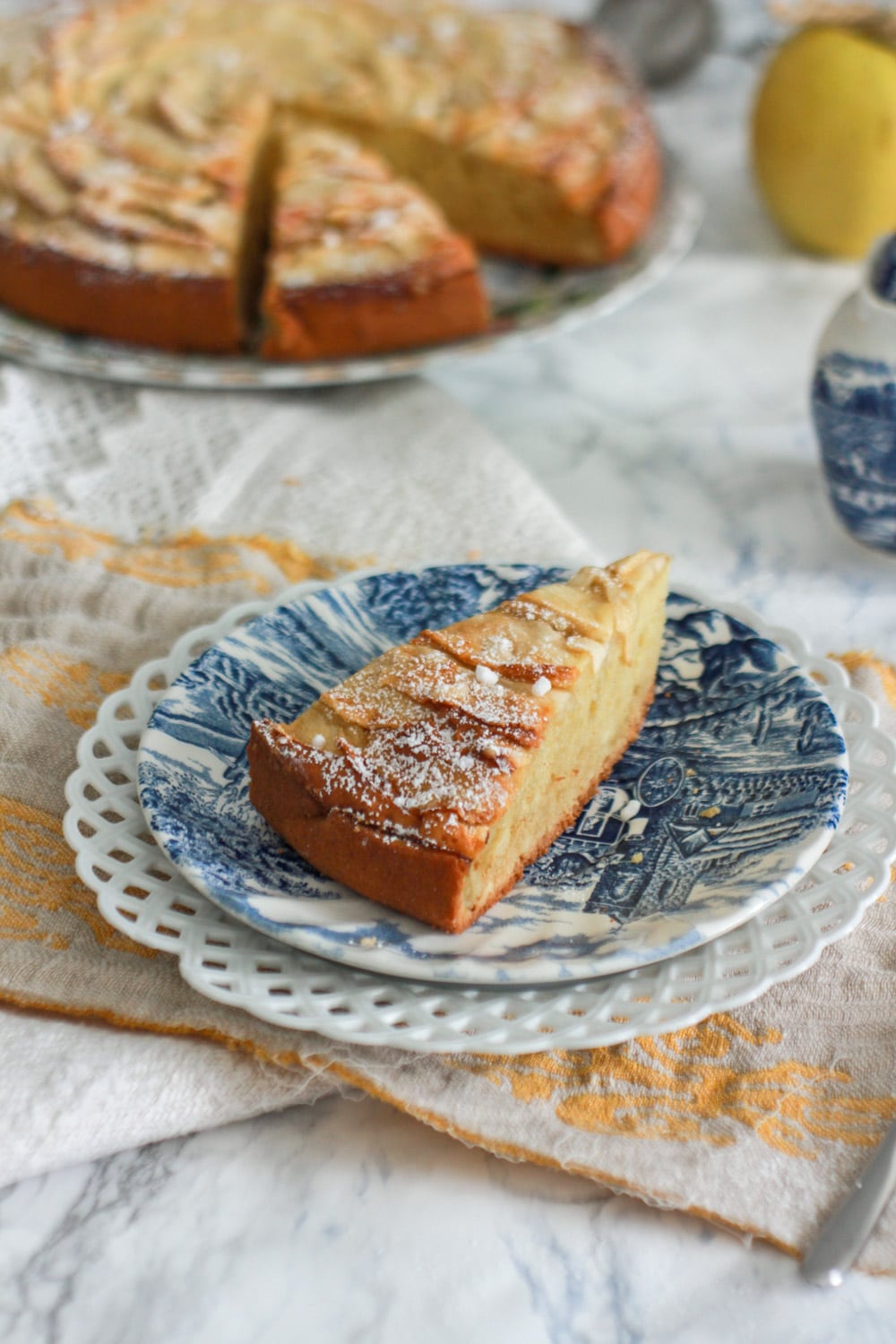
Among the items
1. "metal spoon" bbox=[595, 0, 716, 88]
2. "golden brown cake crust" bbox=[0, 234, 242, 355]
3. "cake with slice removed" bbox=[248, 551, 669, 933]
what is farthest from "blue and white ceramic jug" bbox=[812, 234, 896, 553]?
"metal spoon" bbox=[595, 0, 716, 88]

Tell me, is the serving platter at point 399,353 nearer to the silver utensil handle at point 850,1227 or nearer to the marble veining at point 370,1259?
the marble veining at point 370,1259

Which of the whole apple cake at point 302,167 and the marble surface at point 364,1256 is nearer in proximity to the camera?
the marble surface at point 364,1256

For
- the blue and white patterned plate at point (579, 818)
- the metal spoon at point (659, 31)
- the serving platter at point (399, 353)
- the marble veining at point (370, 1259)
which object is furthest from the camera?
the metal spoon at point (659, 31)

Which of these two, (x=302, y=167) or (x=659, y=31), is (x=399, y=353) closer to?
(x=302, y=167)

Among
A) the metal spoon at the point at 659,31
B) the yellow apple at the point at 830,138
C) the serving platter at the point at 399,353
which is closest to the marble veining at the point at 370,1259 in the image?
the serving platter at the point at 399,353

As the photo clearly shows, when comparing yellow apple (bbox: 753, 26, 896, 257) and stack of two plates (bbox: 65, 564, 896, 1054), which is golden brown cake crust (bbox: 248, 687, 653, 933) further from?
yellow apple (bbox: 753, 26, 896, 257)

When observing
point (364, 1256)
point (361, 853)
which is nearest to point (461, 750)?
point (361, 853)

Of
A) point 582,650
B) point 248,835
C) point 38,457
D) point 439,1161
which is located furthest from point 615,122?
point 439,1161
